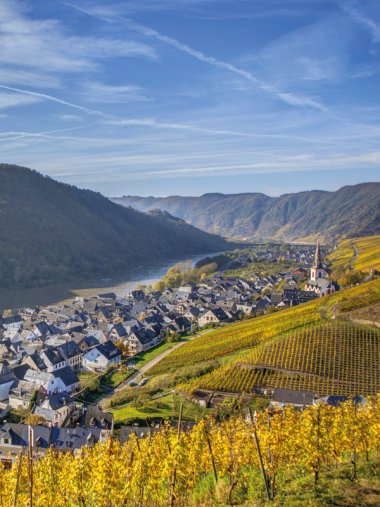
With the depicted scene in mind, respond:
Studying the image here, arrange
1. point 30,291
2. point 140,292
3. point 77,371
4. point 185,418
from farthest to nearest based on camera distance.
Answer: point 30,291
point 140,292
point 77,371
point 185,418

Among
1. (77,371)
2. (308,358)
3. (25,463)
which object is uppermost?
(25,463)

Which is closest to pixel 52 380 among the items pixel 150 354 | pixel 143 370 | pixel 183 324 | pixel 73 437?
pixel 143 370

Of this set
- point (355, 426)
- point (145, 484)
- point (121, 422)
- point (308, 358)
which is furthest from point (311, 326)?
point (145, 484)

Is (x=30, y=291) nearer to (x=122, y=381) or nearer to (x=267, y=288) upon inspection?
(x=267, y=288)

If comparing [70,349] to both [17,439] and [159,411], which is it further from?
[17,439]

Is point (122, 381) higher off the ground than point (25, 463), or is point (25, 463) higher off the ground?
point (25, 463)

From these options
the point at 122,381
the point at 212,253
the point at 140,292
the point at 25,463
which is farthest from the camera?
the point at 212,253
